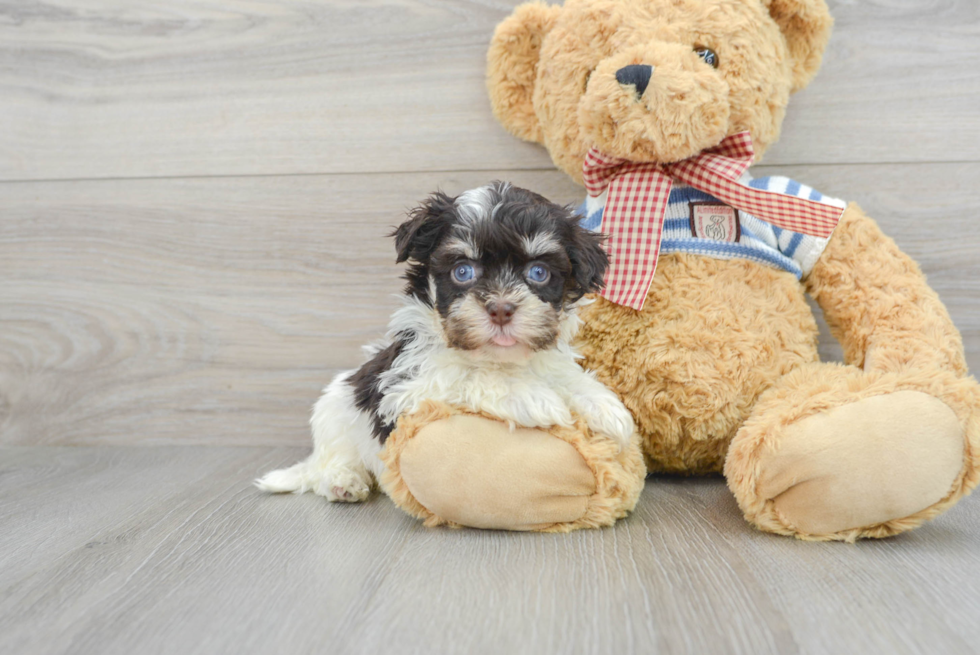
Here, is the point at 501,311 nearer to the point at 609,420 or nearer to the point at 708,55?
the point at 609,420

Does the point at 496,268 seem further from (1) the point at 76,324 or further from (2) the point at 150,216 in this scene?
(1) the point at 76,324

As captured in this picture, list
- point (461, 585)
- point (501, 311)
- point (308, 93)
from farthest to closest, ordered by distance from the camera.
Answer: point (308, 93) < point (501, 311) < point (461, 585)

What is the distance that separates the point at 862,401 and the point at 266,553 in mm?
956

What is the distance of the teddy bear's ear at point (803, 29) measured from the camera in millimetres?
1466

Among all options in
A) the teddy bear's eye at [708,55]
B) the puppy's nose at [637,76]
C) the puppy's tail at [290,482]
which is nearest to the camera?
the puppy's nose at [637,76]

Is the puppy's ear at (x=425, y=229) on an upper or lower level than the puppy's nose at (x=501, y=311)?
upper

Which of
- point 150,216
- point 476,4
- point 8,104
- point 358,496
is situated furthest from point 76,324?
point 476,4

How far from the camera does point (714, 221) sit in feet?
4.80

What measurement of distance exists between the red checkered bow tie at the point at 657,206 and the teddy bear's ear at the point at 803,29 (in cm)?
24

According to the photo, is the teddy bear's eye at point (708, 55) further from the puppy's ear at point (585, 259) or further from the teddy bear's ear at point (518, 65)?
the puppy's ear at point (585, 259)

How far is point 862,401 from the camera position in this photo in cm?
114

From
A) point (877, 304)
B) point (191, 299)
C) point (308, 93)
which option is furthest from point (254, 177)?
point (877, 304)

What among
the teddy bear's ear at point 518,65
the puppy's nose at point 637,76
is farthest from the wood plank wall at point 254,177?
the puppy's nose at point 637,76

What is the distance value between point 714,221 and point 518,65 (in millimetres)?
549
